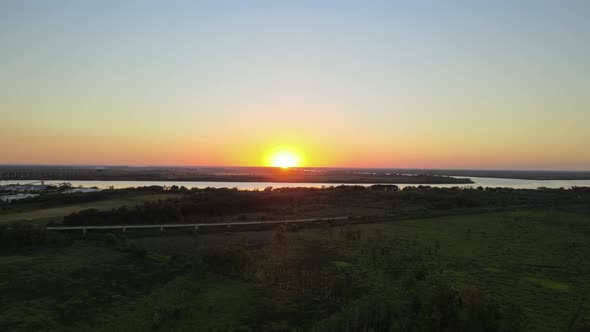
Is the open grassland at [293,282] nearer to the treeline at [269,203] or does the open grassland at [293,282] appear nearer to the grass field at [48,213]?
the treeline at [269,203]

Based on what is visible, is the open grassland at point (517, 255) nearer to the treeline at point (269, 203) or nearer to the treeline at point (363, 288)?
the treeline at point (363, 288)

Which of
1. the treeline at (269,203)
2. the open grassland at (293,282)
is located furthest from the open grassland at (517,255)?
the treeline at (269,203)

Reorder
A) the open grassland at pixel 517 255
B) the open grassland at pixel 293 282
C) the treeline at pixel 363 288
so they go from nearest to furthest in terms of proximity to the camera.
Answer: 1. the treeline at pixel 363 288
2. the open grassland at pixel 293 282
3. the open grassland at pixel 517 255

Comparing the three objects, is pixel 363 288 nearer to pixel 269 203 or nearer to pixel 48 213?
pixel 48 213

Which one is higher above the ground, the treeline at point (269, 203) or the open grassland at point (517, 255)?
the treeline at point (269, 203)

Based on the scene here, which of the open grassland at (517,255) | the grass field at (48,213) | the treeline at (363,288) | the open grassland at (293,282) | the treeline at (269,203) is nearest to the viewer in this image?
the treeline at (363,288)

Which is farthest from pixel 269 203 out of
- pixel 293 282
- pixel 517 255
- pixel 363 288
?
pixel 363 288

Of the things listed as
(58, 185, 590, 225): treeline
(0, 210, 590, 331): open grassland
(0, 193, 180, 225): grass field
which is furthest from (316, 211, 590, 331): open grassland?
(0, 193, 180, 225): grass field

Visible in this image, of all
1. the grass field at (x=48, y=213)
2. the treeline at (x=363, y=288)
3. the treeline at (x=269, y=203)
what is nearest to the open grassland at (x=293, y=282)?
the treeline at (x=363, y=288)

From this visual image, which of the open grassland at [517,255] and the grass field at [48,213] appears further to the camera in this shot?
the grass field at [48,213]
